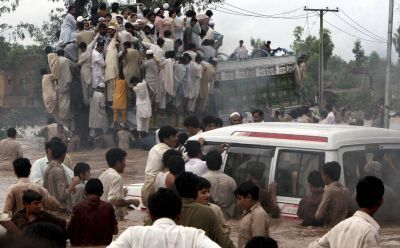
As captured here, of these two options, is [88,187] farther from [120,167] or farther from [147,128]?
[147,128]

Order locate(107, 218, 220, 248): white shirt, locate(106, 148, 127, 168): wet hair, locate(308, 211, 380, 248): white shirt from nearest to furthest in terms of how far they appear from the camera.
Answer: locate(107, 218, 220, 248): white shirt < locate(308, 211, 380, 248): white shirt < locate(106, 148, 127, 168): wet hair

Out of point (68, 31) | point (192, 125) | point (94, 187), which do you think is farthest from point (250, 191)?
point (68, 31)

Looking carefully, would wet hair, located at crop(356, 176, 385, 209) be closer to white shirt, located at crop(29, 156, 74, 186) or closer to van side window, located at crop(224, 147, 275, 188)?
van side window, located at crop(224, 147, 275, 188)

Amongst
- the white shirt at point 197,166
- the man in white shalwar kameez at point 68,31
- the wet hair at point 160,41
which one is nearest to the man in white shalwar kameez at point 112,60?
the wet hair at point 160,41

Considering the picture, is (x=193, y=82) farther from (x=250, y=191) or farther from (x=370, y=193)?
(x=370, y=193)

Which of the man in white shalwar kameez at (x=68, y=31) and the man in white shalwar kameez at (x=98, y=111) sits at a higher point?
the man in white shalwar kameez at (x=68, y=31)

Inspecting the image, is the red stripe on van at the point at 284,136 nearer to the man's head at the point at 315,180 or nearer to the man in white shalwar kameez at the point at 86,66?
the man's head at the point at 315,180

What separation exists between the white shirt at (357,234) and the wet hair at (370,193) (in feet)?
0.21

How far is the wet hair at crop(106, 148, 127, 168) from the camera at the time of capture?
9.07 metres

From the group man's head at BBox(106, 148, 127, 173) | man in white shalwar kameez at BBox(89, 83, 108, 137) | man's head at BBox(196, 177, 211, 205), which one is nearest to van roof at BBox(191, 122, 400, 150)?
man's head at BBox(106, 148, 127, 173)

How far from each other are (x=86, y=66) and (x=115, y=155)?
11.0 meters

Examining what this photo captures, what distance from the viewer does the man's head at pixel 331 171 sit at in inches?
370

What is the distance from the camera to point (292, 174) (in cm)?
1003

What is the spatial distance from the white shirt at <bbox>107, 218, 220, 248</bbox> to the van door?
5.53 meters
